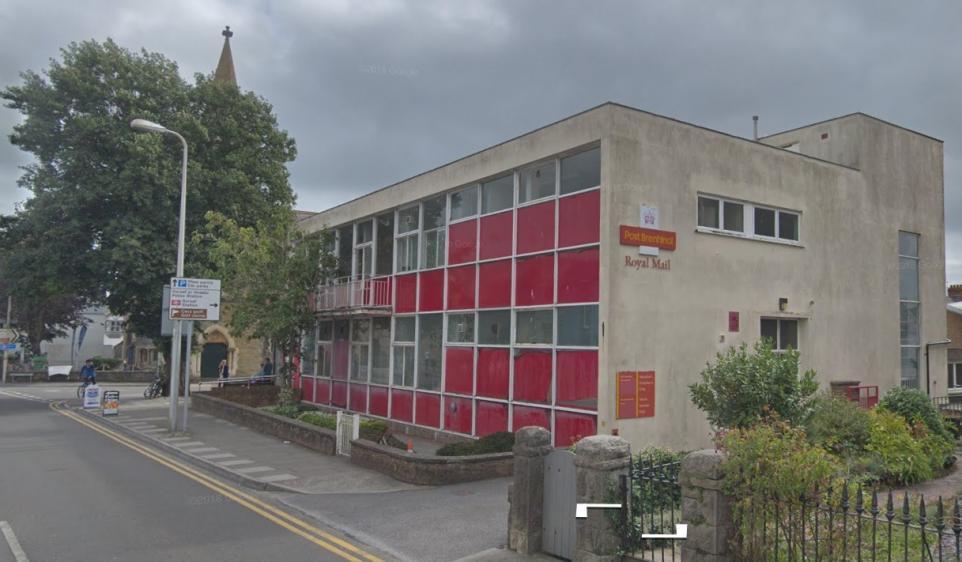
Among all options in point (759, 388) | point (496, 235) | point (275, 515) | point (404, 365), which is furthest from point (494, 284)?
point (275, 515)

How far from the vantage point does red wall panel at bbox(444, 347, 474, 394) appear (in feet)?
58.5

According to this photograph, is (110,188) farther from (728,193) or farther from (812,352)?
(812,352)

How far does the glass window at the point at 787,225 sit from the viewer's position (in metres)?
17.2

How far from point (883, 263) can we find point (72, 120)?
2940 centimetres

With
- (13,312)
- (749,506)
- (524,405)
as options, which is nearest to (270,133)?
(524,405)

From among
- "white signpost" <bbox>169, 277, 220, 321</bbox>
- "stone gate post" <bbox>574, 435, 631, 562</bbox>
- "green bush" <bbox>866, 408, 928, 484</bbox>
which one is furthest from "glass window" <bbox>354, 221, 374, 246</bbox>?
"stone gate post" <bbox>574, 435, 631, 562</bbox>

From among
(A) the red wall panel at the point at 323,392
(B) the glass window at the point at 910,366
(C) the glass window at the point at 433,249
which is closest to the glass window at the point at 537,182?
(C) the glass window at the point at 433,249

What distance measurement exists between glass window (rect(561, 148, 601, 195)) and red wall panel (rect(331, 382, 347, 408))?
12785 millimetres

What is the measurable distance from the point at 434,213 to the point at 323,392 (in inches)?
384

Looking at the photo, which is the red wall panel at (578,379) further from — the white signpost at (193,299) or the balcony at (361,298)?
the white signpost at (193,299)

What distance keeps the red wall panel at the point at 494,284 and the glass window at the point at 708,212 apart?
15.0ft

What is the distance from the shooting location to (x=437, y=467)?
12602 mm

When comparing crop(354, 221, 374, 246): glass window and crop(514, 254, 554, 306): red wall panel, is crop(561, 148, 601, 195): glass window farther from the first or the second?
crop(354, 221, 374, 246): glass window

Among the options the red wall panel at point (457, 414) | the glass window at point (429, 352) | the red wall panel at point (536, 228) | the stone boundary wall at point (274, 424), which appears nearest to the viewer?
the red wall panel at point (536, 228)
